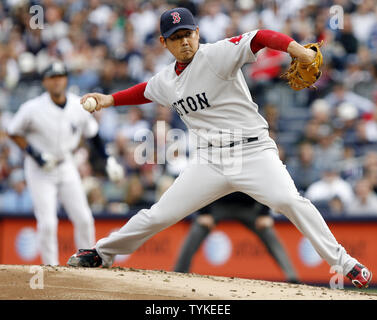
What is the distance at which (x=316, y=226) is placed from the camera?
5.58 metres

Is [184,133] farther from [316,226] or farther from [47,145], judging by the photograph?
[316,226]

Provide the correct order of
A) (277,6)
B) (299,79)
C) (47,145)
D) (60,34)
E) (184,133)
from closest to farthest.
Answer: (299,79)
(47,145)
(184,133)
(277,6)
(60,34)

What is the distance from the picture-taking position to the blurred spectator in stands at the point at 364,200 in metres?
10.6

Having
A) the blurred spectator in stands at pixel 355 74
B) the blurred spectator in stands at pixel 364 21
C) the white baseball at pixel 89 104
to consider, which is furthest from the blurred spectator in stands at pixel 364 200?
the white baseball at pixel 89 104

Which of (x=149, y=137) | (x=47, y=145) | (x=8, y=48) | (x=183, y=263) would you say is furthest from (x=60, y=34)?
(x=183, y=263)

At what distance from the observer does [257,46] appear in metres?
5.44

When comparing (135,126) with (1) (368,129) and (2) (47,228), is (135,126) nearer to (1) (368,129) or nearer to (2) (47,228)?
(1) (368,129)

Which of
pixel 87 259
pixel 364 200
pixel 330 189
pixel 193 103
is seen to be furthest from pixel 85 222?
pixel 364 200

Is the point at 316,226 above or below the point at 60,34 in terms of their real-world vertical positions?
below

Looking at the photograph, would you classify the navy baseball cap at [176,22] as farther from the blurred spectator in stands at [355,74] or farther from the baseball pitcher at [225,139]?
the blurred spectator in stands at [355,74]

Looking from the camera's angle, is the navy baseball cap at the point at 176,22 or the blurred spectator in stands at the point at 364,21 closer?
the navy baseball cap at the point at 176,22

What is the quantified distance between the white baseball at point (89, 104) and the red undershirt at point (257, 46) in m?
0.33

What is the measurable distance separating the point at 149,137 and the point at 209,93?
23.5 ft

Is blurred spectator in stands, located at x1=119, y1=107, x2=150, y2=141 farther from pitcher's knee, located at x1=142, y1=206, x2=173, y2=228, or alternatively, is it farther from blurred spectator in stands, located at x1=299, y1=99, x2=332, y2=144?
pitcher's knee, located at x1=142, y1=206, x2=173, y2=228
